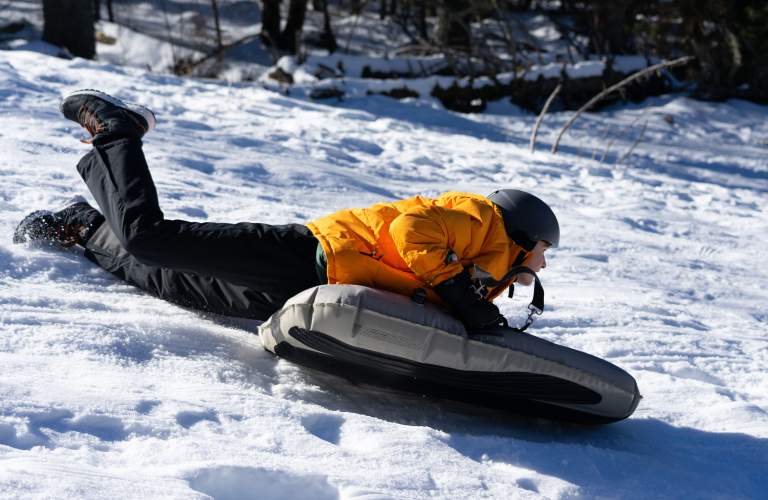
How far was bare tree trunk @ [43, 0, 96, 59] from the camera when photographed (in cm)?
929

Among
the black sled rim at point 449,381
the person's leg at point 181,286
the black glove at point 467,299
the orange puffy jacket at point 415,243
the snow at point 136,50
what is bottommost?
the black sled rim at point 449,381

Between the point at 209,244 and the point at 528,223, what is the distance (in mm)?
1275

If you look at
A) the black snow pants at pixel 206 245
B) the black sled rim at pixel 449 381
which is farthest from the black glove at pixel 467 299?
the black snow pants at pixel 206 245

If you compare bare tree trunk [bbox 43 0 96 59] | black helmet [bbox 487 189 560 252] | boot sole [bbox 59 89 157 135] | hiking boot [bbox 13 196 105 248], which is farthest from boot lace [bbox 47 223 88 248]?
bare tree trunk [bbox 43 0 96 59]

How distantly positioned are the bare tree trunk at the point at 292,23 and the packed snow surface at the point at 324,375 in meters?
8.41

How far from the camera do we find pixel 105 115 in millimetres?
2752

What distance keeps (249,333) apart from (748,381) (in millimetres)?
2359

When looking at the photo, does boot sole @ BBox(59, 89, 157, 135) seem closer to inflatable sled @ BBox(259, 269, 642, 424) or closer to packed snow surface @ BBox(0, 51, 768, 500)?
packed snow surface @ BBox(0, 51, 768, 500)

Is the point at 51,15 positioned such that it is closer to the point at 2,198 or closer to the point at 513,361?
the point at 2,198

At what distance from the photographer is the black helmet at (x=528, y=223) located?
2.46 m

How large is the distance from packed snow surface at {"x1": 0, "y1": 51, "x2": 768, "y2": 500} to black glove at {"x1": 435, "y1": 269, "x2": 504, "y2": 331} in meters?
0.41

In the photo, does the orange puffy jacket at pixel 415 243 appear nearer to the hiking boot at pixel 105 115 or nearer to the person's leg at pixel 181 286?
the person's leg at pixel 181 286

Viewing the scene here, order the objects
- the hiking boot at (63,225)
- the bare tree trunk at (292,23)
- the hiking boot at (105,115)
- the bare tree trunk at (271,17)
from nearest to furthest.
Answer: the hiking boot at (105,115), the hiking boot at (63,225), the bare tree trunk at (292,23), the bare tree trunk at (271,17)

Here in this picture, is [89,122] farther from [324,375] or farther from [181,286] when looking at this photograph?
[324,375]
